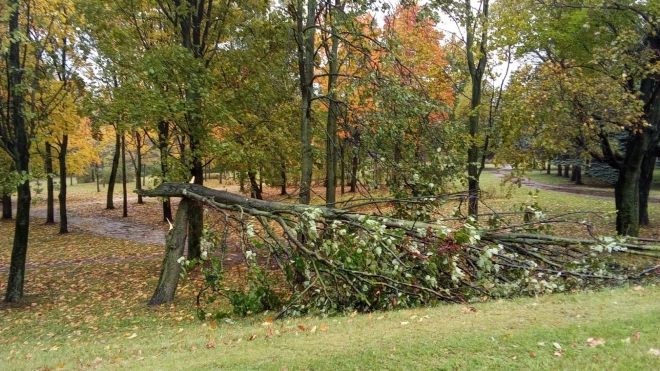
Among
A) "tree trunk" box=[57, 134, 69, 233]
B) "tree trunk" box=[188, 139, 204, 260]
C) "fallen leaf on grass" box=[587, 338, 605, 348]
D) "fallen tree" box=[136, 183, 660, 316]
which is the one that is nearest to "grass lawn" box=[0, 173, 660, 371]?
"fallen leaf on grass" box=[587, 338, 605, 348]

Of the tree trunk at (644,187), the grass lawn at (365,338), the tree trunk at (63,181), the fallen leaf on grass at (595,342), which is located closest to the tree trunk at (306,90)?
the grass lawn at (365,338)

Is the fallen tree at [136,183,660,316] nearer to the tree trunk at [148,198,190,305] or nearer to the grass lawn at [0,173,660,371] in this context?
the grass lawn at [0,173,660,371]

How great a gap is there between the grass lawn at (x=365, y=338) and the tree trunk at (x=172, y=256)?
0.30 m

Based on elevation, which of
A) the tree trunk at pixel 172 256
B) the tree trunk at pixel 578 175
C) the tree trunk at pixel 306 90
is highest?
the tree trunk at pixel 306 90

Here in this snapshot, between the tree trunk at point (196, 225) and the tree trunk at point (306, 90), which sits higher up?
the tree trunk at point (306, 90)

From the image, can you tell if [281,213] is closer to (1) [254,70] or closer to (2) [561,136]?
(1) [254,70]

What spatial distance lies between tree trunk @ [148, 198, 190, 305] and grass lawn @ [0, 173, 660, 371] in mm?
304

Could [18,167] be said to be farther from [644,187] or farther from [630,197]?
[644,187]

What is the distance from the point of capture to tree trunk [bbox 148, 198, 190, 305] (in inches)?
297

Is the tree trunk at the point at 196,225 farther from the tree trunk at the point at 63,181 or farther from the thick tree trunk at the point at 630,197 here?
the thick tree trunk at the point at 630,197

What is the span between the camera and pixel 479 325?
151 inches

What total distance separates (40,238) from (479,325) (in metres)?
18.7

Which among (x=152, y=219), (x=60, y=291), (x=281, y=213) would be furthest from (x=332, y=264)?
(x=152, y=219)

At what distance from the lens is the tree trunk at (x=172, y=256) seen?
297 inches
